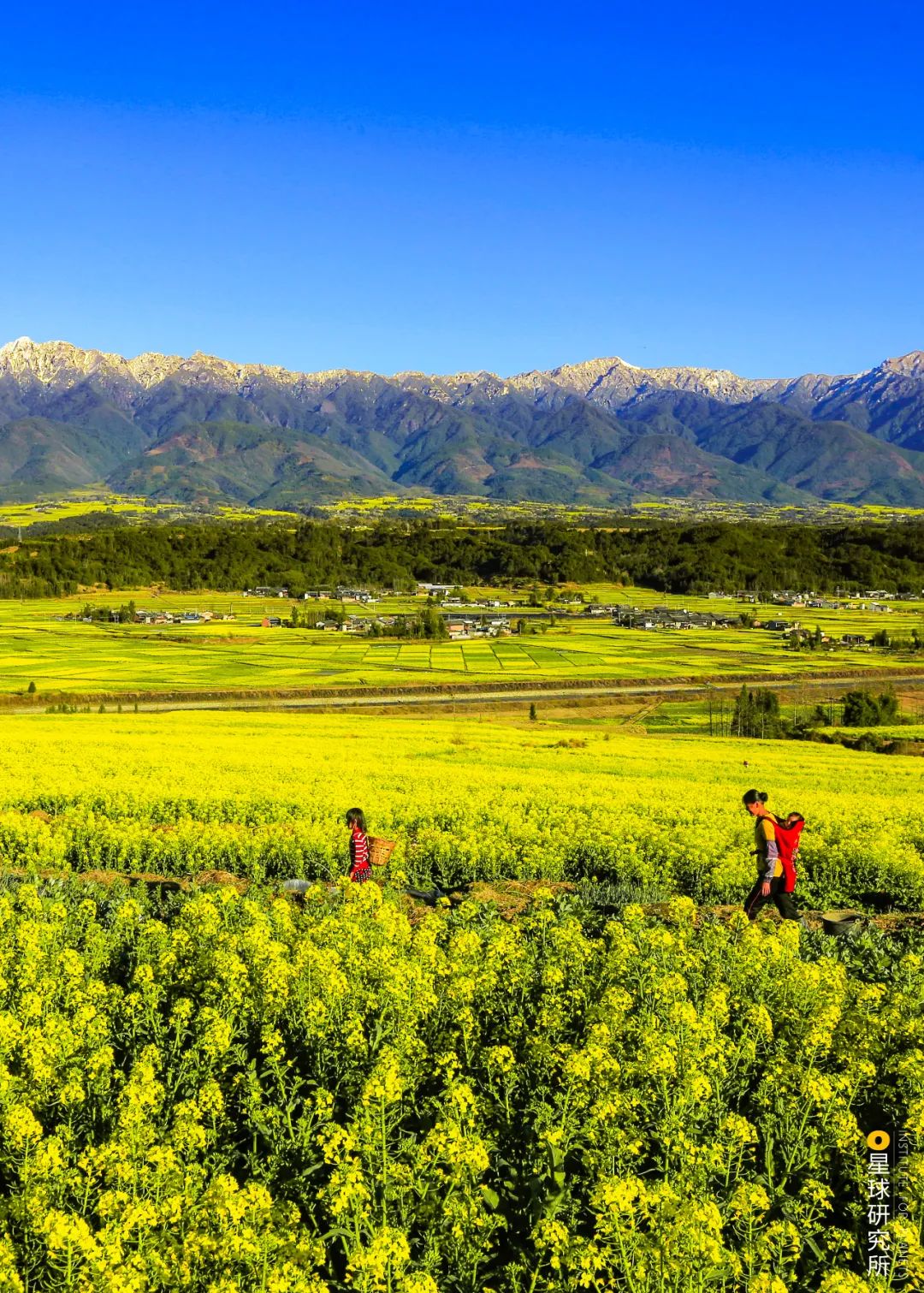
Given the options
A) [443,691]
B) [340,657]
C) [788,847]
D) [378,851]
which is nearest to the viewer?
[788,847]

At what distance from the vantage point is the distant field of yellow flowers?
232 inches

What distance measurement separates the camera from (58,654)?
95.7m

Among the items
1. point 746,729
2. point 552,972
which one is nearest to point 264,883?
point 552,972

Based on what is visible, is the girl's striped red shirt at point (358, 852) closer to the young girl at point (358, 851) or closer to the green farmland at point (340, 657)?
the young girl at point (358, 851)

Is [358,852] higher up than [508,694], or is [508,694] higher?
[358,852]

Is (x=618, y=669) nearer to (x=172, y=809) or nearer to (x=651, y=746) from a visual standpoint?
(x=651, y=746)

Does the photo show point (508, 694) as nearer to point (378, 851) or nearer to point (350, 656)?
point (350, 656)

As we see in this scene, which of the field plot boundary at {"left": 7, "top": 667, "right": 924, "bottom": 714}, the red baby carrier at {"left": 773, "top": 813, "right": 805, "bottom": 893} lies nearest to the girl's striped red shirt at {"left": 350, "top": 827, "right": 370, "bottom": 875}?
the red baby carrier at {"left": 773, "top": 813, "right": 805, "bottom": 893}

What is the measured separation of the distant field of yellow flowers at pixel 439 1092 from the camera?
232 inches

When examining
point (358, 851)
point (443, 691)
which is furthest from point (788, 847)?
point (443, 691)

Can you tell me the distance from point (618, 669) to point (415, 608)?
207 ft

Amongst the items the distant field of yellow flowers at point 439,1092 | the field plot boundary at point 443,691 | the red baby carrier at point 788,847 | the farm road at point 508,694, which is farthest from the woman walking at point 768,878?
the field plot boundary at point 443,691

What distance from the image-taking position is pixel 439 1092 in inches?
331

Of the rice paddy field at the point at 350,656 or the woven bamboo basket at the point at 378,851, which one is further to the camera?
the rice paddy field at the point at 350,656
